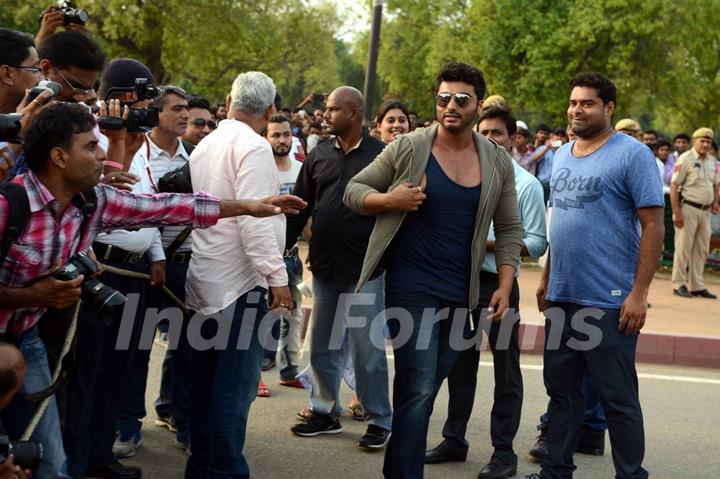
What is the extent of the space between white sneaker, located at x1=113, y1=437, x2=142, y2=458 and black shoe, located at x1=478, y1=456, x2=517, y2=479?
1.96 meters

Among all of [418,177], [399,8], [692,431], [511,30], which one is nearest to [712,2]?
[511,30]

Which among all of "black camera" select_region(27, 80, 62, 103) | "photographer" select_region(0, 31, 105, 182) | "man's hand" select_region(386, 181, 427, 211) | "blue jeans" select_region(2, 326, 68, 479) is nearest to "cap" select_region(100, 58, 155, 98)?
"photographer" select_region(0, 31, 105, 182)

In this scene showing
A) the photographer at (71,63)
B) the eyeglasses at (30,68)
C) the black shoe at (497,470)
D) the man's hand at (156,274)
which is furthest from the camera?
the black shoe at (497,470)

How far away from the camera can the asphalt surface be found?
19.7 ft

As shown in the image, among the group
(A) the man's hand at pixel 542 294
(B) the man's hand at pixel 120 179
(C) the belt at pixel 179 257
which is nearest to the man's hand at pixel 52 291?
(B) the man's hand at pixel 120 179

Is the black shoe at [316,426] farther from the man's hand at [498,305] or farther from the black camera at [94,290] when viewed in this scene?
the black camera at [94,290]

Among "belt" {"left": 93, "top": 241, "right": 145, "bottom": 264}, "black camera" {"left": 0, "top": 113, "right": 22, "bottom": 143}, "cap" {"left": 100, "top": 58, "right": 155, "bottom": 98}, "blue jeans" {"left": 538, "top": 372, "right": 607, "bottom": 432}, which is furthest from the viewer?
"blue jeans" {"left": 538, "top": 372, "right": 607, "bottom": 432}

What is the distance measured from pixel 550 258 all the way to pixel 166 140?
2457 mm

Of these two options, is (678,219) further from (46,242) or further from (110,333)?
(46,242)

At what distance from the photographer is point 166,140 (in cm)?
652

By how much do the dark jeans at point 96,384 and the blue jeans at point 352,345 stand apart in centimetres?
136

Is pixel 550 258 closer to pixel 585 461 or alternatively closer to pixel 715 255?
pixel 585 461

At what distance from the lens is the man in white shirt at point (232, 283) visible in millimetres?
5160

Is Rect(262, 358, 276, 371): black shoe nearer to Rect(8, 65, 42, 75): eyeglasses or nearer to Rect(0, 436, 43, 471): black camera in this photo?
Rect(8, 65, 42, 75): eyeglasses
